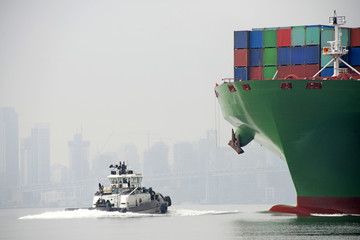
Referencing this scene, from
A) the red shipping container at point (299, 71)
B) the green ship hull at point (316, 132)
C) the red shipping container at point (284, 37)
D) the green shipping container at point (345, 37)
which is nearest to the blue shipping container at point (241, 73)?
the red shipping container at point (284, 37)

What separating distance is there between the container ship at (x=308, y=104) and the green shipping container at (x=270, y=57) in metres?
0.09

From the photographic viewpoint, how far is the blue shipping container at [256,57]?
7812cm

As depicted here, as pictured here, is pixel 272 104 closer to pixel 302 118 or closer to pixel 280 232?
pixel 302 118

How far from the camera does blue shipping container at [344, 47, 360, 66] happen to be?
7581 centimetres

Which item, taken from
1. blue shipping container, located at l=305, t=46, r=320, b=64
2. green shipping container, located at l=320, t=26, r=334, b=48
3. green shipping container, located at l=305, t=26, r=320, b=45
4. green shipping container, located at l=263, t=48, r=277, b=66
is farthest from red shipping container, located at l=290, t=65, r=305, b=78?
green shipping container, located at l=320, t=26, r=334, b=48

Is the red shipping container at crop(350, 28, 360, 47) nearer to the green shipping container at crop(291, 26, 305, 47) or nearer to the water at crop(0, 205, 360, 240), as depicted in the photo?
the green shipping container at crop(291, 26, 305, 47)

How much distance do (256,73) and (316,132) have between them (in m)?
9.47

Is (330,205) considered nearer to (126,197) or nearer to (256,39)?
(256,39)

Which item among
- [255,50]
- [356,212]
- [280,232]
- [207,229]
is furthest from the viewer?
[255,50]

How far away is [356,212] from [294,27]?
1713 cm

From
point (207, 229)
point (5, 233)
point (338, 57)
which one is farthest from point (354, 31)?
point (5, 233)

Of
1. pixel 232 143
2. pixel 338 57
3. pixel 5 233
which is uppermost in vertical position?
pixel 338 57

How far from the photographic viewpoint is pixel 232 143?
8138 centimetres

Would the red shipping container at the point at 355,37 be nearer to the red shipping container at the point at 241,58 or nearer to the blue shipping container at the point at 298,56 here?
the blue shipping container at the point at 298,56
